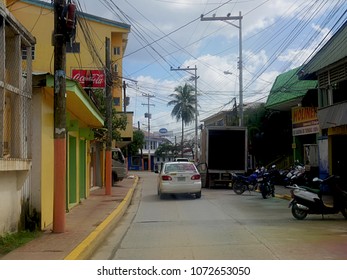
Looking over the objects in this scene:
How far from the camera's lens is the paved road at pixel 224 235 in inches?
319

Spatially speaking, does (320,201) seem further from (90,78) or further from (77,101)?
(90,78)

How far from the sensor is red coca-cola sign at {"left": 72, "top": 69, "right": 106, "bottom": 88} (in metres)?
20.6

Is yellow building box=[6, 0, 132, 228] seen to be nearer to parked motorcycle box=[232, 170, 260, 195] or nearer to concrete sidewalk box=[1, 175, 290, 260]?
concrete sidewalk box=[1, 175, 290, 260]

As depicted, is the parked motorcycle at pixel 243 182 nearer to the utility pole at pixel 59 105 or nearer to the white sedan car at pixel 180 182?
the white sedan car at pixel 180 182

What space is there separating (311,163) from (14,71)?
57.6 ft

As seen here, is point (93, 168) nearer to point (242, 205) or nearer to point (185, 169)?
point (185, 169)

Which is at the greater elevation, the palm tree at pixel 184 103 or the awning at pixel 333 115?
the palm tree at pixel 184 103

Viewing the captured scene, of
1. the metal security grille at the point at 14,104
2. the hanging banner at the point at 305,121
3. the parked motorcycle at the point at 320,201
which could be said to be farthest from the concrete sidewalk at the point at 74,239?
the hanging banner at the point at 305,121

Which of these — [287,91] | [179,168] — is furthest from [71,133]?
[287,91]

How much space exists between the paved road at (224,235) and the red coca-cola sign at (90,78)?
21.6 ft

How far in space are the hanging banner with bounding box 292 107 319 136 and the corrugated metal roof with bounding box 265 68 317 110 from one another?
69cm

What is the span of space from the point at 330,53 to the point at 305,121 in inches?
432

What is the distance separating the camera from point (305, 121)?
2889 centimetres

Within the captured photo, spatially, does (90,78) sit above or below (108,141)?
above
